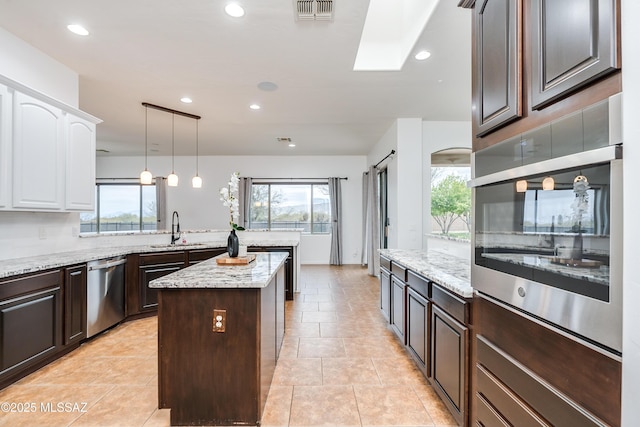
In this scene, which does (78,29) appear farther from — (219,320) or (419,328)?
(419,328)

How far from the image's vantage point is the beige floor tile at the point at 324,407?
1.78m

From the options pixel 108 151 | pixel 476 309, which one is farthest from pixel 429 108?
pixel 108 151

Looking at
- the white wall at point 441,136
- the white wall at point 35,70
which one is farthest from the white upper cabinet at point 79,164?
the white wall at point 441,136

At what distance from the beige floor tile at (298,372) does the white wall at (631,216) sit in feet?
6.17

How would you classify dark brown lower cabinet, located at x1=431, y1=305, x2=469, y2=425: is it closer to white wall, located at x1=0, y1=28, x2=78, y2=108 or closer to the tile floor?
the tile floor

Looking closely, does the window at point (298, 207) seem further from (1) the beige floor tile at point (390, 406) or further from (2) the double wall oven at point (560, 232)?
(2) the double wall oven at point (560, 232)

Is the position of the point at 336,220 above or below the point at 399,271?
above

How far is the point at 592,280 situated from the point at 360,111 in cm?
382

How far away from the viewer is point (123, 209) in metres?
7.68

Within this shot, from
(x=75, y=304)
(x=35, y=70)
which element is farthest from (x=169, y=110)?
(x=75, y=304)

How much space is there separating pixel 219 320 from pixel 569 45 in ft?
6.34

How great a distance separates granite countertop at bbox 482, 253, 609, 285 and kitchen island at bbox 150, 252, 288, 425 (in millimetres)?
1252

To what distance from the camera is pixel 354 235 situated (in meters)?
7.67

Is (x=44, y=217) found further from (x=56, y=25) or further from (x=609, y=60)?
(x=609, y=60)
